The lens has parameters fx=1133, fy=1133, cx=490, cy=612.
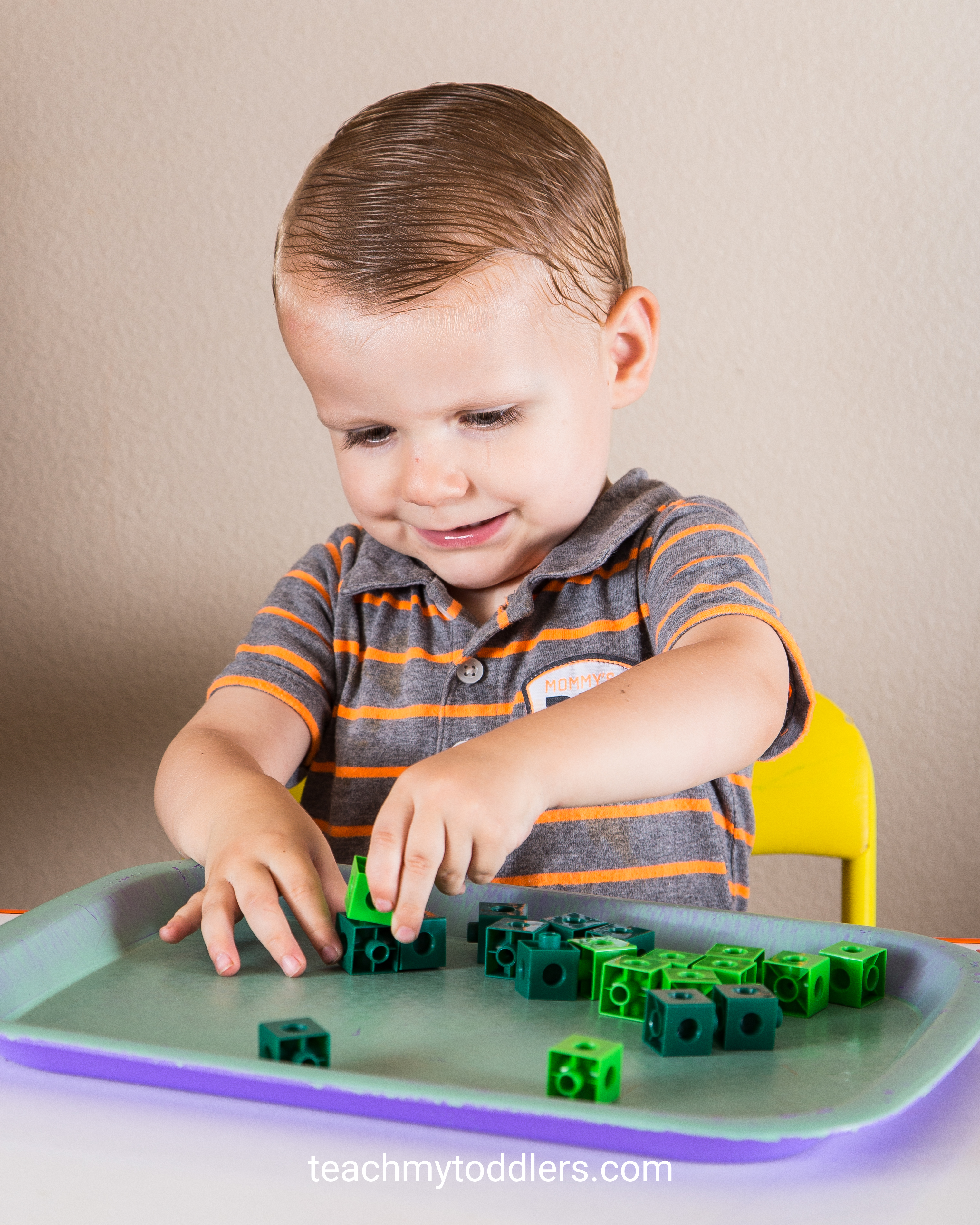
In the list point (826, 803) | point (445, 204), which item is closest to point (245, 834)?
point (445, 204)

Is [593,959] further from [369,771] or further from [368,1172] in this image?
[369,771]

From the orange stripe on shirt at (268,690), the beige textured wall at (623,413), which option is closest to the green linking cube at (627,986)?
the orange stripe on shirt at (268,690)

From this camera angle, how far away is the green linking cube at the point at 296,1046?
37cm

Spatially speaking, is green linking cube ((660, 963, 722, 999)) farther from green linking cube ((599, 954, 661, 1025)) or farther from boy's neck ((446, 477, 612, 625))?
boy's neck ((446, 477, 612, 625))

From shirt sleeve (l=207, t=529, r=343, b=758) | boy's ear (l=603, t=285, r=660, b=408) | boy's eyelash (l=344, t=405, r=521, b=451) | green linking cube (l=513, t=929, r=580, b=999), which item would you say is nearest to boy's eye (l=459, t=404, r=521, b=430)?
boy's eyelash (l=344, t=405, r=521, b=451)

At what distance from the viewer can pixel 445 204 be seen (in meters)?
0.69

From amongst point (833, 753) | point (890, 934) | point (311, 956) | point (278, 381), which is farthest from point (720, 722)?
point (278, 381)

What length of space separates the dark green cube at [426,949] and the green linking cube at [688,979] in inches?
4.1

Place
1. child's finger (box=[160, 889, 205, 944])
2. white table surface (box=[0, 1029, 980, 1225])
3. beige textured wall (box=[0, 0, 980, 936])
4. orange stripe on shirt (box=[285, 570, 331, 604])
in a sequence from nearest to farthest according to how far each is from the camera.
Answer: white table surface (box=[0, 1029, 980, 1225]) < child's finger (box=[160, 889, 205, 944]) < orange stripe on shirt (box=[285, 570, 331, 604]) < beige textured wall (box=[0, 0, 980, 936])

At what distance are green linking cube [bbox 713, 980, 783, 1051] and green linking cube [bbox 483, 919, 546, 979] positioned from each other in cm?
10

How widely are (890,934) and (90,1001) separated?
1.12 ft

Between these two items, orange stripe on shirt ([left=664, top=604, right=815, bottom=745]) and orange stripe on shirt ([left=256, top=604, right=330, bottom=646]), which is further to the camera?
orange stripe on shirt ([left=256, top=604, right=330, bottom=646])

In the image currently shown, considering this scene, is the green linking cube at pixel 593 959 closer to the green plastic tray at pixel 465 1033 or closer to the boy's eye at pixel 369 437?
the green plastic tray at pixel 465 1033

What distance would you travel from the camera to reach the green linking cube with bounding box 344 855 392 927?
48 cm
